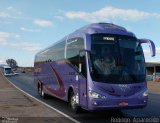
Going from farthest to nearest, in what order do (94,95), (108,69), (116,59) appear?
(116,59)
(108,69)
(94,95)

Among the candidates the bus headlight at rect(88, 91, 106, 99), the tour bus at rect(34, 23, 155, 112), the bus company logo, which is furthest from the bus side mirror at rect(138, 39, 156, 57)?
the bus headlight at rect(88, 91, 106, 99)

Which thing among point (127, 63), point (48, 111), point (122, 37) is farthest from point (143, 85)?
point (48, 111)

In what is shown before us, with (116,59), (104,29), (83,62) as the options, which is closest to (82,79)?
(83,62)

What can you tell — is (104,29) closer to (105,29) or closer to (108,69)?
(105,29)

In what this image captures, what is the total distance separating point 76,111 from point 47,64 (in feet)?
26.6

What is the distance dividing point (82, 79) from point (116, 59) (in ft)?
5.20

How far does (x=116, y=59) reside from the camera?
14.8 m

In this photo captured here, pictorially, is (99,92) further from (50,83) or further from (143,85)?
(50,83)

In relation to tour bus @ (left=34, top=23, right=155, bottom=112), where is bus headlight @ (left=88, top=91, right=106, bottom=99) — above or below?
below

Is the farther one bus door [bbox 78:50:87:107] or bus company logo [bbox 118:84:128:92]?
bus door [bbox 78:50:87:107]

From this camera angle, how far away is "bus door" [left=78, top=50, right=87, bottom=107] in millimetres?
15068

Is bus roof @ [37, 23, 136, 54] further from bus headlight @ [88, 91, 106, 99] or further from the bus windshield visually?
bus headlight @ [88, 91, 106, 99]

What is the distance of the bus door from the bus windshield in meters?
0.50

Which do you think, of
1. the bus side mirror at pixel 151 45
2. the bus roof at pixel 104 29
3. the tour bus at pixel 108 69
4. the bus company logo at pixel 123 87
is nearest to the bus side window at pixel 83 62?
the tour bus at pixel 108 69
